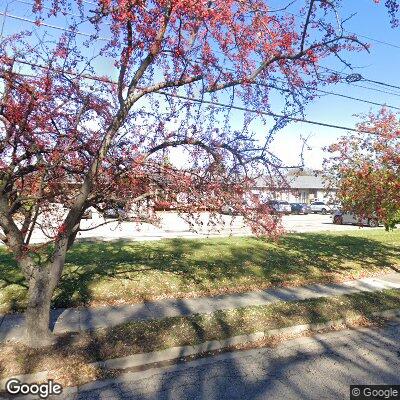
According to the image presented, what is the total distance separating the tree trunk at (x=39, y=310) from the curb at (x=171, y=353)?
2.20 ft

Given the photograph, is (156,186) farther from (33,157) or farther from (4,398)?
(4,398)

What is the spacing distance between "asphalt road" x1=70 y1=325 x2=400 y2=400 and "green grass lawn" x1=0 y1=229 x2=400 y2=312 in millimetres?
1816

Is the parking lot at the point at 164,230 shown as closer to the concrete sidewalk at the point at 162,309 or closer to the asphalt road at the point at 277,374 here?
the concrete sidewalk at the point at 162,309

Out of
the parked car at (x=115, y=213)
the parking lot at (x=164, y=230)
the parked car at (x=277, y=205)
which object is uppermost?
the parked car at (x=277, y=205)

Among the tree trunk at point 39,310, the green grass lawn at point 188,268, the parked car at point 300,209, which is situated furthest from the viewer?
the parked car at point 300,209

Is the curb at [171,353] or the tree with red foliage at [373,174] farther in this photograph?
the tree with red foliage at [373,174]

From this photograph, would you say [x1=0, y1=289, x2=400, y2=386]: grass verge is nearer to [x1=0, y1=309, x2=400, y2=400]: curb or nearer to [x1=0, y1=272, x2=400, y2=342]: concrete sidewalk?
[x1=0, y1=309, x2=400, y2=400]: curb

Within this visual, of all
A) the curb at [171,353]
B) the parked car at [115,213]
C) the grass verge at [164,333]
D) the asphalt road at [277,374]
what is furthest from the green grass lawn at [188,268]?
the parked car at [115,213]

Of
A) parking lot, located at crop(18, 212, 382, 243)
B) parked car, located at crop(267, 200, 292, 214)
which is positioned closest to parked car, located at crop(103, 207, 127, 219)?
parking lot, located at crop(18, 212, 382, 243)

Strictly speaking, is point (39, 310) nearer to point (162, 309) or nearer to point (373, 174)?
point (162, 309)

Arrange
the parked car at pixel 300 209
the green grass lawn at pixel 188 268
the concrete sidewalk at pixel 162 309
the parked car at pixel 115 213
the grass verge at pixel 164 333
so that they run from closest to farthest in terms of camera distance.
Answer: the grass verge at pixel 164 333
the parked car at pixel 115 213
the concrete sidewalk at pixel 162 309
the green grass lawn at pixel 188 268
the parked car at pixel 300 209

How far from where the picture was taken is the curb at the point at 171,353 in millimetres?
3852

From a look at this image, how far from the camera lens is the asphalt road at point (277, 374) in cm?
380

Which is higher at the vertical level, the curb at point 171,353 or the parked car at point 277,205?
the parked car at point 277,205
